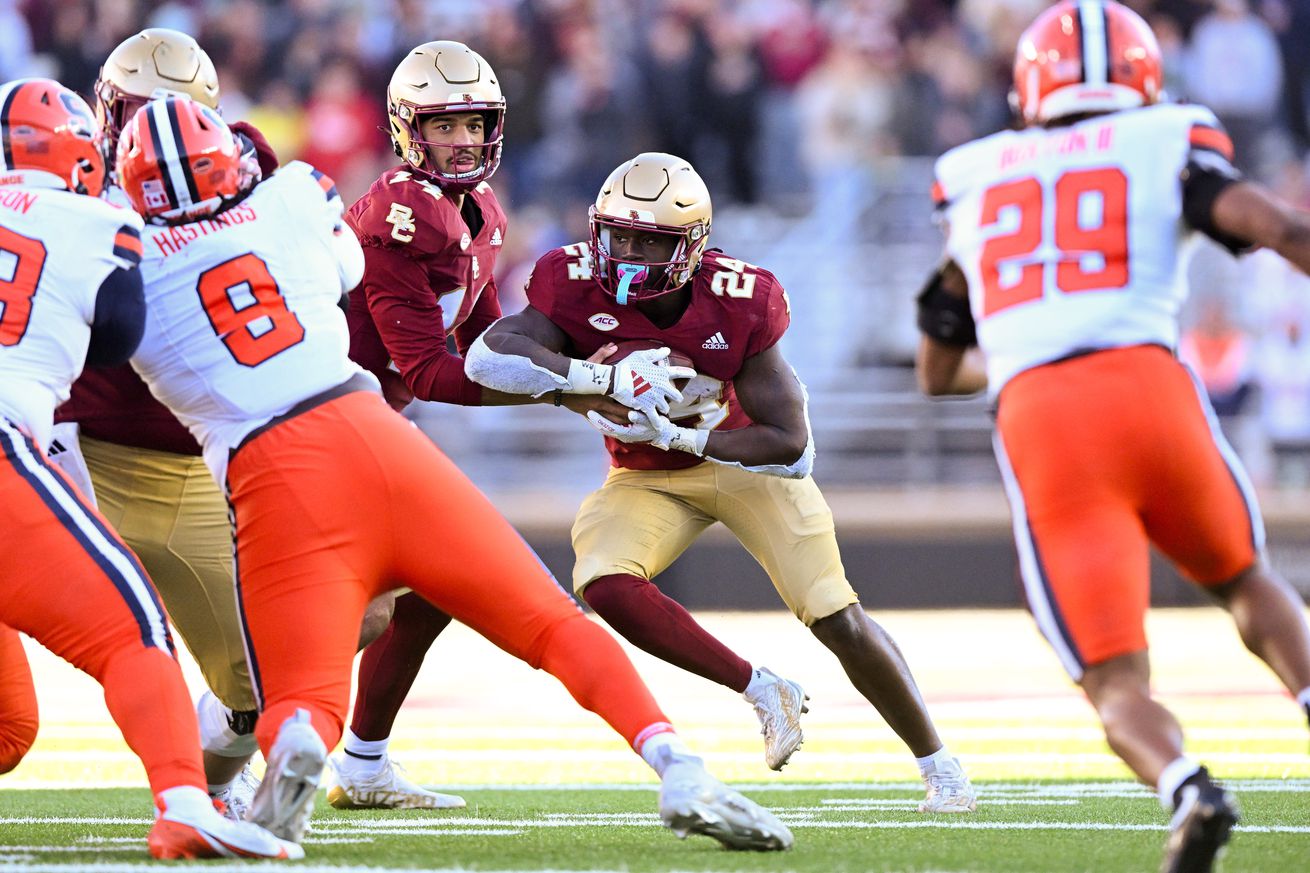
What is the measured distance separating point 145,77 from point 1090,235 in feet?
8.75

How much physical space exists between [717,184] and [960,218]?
29.8ft

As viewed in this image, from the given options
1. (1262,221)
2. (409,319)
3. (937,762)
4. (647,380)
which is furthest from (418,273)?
(1262,221)

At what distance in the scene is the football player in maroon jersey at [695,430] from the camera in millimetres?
4844

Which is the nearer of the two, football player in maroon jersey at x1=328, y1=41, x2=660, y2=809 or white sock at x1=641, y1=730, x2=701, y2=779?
white sock at x1=641, y1=730, x2=701, y2=779

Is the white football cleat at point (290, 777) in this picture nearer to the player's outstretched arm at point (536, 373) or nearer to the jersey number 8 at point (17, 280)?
the jersey number 8 at point (17, 280)

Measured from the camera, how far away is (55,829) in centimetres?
441

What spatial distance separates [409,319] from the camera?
5.03 meters

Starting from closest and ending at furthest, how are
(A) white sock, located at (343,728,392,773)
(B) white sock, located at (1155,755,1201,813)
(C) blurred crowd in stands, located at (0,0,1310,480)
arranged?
(B) white sock, located at (1155,755,1201,813), (A) white sock, located at (343,728,392,773), (C) blurred crowd in stands, located at (0,0,1310,480)

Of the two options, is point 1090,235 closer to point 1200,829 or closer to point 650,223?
point 1200,829

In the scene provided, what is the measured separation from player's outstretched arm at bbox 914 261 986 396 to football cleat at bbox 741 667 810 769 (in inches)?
45.2

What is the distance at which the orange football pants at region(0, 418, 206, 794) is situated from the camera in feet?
12.0

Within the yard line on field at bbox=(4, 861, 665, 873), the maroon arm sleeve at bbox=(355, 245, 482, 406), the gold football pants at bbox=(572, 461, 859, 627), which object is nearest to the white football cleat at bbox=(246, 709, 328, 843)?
the yard line on field at bbox=(4, 861, 665, 873)

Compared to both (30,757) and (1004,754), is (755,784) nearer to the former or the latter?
(1004,754)

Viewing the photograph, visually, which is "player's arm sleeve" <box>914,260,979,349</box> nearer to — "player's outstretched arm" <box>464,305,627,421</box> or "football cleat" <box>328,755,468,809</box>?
"player's outstretched arm" <box>464,305,627,421</box>
